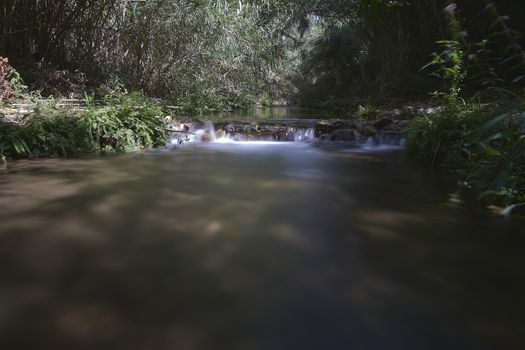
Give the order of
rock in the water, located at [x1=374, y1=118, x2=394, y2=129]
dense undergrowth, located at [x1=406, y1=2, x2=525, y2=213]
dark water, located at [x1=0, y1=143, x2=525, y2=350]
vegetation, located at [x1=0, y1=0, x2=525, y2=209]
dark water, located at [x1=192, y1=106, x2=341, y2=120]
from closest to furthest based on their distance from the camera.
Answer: dark water, located at [x1=0, y1=143, x2=525, y2=350]
dense undergrowth, located at [x1=406, y1=2, x2=525, y2=213]
vegetation, located at [x1=0, y1=0, x2=525, y2=209]
rock in the water, located at [x1=374, y1=118, x2=394, y2=129]
dark water, located at [x1=192, y1=106, x2=341, y2=120]

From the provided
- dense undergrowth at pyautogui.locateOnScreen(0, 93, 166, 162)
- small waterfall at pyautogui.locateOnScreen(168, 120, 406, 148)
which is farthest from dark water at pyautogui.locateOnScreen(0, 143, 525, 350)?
small waterfall at pyautogui.locateOnScreen(168, 120, 406, 148)

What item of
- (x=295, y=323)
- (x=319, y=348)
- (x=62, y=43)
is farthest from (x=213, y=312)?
(x=62, y=43)

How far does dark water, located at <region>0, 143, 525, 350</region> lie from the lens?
1.66m

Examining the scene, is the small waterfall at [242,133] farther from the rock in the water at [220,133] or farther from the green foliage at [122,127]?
the green foliage at [122,127]

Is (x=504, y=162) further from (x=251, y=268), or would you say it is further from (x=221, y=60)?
(x=221, y=60)

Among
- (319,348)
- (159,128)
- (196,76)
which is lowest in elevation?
(319,348)

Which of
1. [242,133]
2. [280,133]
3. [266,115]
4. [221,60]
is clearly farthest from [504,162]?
[221,60]

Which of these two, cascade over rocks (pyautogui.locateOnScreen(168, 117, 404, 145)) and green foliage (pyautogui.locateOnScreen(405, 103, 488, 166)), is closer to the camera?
green foliage (pyautogui.locateOnScreen(405, 103, 488, 166))

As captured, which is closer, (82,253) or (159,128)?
(82,253)

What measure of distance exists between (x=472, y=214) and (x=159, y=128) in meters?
4.76

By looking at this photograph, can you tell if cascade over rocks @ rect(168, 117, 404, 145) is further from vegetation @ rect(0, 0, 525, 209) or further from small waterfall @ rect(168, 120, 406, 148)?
vegetation @ rect(0, 0, 525, 209)

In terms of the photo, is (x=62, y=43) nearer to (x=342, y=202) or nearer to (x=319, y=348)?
(x=342, y=202)

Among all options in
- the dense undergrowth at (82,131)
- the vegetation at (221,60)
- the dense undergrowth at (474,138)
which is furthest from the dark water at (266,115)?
the dense undergrowth at (474,138)

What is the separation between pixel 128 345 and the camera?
1.56 m
